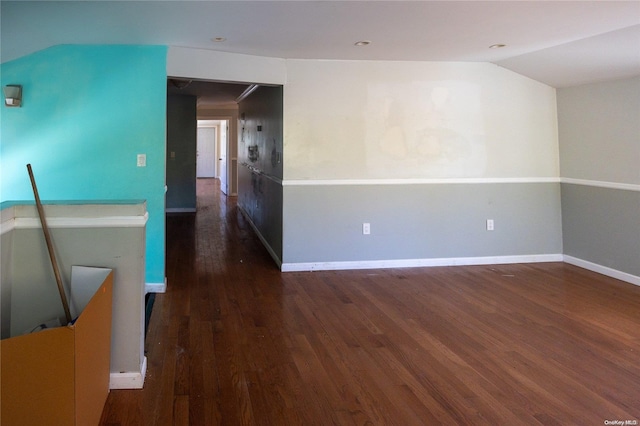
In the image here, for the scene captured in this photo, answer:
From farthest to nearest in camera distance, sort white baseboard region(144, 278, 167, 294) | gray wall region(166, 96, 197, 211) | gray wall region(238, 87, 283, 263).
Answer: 1. gray wall region(166, 96, 197, 211)
2. gray wall region(238, 87, 283, 263)
3. white baseboard region(144, 278, 167, 294)

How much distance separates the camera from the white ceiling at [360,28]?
287 centimetres

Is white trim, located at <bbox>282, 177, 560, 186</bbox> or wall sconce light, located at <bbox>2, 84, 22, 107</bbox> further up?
wall sconce light, located at <bbox>2, 84, 22, 107</bbox>

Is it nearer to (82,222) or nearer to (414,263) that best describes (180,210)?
(414,263)

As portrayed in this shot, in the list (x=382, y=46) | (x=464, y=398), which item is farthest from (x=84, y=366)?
(x=382, y=46)

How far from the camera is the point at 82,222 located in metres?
2.21

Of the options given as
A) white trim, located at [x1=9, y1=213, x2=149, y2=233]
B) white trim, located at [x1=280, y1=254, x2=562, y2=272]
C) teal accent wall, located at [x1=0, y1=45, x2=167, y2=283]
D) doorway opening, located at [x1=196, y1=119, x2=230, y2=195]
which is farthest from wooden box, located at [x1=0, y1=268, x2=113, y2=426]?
doorway opening, located at [x1=196, y1=119, x2=230, y2=195]

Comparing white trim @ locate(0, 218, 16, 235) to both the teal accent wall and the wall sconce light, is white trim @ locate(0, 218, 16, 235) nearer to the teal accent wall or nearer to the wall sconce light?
the teal accent wall

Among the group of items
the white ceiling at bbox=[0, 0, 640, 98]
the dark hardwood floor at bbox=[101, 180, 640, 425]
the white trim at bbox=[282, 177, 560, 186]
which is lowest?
the dark hardwood floor at bbox=[101, 180, 640, 425]

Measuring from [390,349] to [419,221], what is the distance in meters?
2.28

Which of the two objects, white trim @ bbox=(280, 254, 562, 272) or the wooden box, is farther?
white trim @ bbox=(280, 254, 562, 272)

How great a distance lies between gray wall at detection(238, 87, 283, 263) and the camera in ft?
16.4

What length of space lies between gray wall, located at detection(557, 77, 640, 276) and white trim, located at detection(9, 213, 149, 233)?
4263 millimetres

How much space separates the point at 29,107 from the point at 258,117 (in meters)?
3.01

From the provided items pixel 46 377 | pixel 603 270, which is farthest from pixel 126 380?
pixel 603 270
